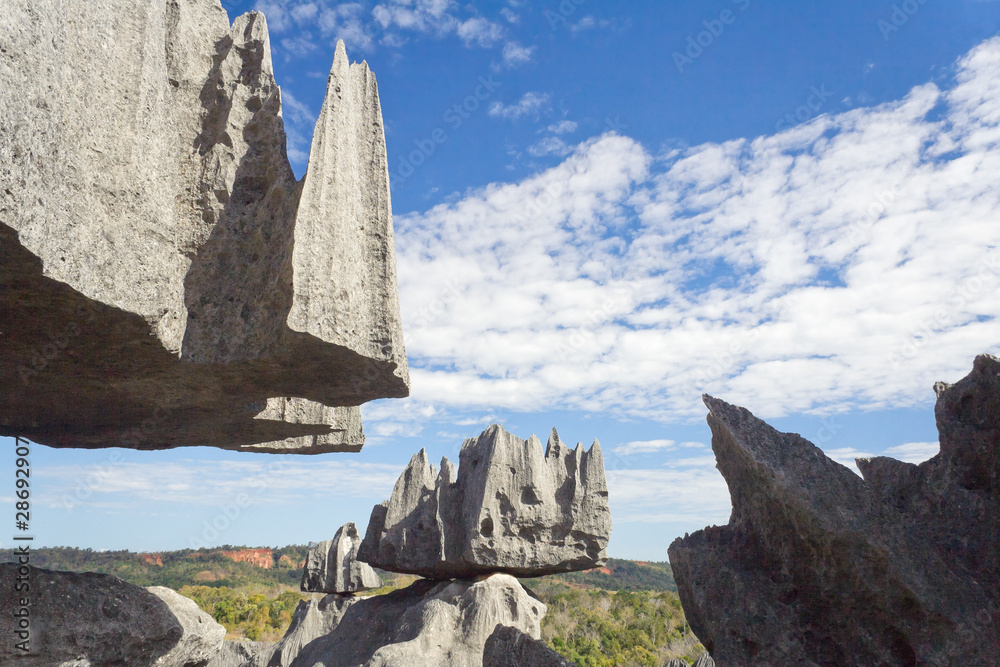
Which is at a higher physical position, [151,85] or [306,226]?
[151,85]

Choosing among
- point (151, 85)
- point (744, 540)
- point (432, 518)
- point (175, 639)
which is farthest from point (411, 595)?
point (151, 85)

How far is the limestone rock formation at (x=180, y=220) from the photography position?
96.7 inches

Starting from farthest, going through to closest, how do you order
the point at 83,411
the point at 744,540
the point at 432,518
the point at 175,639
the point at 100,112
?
the point at 432,518 → the point at 83,411 → the point at 175,639 → the point at 744,540 → the point at 100,112

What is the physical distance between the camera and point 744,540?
11.1 ft

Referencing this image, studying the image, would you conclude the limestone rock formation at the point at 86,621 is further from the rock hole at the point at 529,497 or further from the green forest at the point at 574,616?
the green forest at the point at 574,616

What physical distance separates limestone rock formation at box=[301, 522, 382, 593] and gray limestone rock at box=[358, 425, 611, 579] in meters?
2.63

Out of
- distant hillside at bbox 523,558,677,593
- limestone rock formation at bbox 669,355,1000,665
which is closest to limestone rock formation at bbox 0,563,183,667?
limestone rock formation at bbox 669,355,1000,665

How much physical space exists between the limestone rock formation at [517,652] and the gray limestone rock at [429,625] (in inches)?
241

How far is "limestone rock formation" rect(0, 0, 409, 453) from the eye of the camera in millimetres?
2455

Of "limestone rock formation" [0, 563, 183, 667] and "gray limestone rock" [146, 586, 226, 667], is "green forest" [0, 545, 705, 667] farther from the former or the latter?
"limestone rock formation" [0, 563, 183, 667]


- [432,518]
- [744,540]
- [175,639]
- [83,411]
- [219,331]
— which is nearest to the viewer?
[219,331]

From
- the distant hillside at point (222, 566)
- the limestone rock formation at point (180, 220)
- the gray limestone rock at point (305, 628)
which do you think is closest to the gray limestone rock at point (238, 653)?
the gray limestone rock at point (305, 628)

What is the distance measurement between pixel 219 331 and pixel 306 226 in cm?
75

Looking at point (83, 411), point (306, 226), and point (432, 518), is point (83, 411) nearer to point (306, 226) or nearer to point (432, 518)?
point (306, 226)
